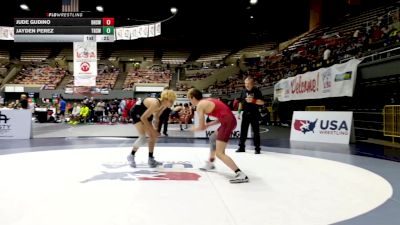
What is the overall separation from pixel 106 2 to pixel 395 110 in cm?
2034

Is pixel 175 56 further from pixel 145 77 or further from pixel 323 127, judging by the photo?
pixel 323 127

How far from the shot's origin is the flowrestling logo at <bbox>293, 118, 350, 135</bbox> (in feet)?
29.9

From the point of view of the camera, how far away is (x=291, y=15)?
30156 mm

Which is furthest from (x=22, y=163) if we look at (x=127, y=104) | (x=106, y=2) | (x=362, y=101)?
(x=106, y=2)

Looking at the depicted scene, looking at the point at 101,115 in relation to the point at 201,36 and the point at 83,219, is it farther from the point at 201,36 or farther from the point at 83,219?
the point at 201,36

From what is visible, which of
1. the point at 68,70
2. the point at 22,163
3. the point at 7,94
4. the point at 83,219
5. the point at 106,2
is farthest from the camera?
the point at 68,70

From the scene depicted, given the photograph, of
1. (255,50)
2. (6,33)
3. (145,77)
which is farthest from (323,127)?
→ (145,77)

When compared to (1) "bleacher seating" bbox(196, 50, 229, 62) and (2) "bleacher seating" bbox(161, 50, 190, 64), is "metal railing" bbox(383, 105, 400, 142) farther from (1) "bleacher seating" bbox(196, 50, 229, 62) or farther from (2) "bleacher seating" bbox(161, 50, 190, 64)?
(2) "bleacher seating" bbox(161, 50, 190, 64)

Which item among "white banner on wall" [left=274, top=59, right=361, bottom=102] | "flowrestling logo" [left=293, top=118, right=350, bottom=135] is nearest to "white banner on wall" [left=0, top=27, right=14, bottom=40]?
"flowrestling logo" [left=293, top=118, right=350, bottom=135]

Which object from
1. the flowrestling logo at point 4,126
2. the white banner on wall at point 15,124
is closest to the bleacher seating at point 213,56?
the white banner on wall at point 15,124

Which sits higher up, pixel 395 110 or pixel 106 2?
pixel 106 2
